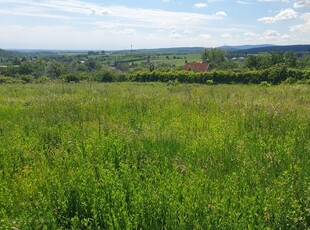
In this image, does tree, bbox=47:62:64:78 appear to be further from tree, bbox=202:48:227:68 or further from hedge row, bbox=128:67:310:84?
hedge row, bbox=128:67:310:84

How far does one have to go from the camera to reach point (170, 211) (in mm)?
3379

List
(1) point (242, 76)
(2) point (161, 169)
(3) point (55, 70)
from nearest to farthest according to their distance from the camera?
(2) point (161, 169) → (1) point (242, 76) → (3) point (55, 70)

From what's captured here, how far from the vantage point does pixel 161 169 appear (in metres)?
4.89

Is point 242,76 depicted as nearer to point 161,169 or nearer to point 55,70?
point 161,169

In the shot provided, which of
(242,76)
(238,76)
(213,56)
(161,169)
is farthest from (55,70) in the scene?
(161,169)

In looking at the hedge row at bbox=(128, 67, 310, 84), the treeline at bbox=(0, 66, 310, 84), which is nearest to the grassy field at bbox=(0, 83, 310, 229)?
the treeline at bbox=(0, 66, 310, 84)

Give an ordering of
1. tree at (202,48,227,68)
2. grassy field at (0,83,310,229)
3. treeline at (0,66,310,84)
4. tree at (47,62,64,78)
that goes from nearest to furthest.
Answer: grassy field at (0,83,310,229)
treeline at (0,66,310,84)
tree at (47,62,64,78)
tree at (202,48,227,68)

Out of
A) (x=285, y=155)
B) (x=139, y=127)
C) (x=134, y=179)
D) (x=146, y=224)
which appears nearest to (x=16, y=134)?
(x=139, y=127)

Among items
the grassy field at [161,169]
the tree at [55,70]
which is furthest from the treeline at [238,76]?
the tree at [55,70]

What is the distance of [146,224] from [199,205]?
0.61 metres

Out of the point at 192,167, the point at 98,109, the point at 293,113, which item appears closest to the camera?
the point at 192,167

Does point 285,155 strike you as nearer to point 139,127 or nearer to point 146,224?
point 146,224

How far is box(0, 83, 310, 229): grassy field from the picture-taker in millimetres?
3434

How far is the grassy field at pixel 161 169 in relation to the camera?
11.3 ft
